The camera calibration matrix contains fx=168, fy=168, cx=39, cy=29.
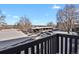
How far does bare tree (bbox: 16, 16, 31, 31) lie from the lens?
6.02 ft

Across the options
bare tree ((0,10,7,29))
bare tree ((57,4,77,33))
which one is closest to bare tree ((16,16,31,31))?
bare tree ((0,10,7,29))

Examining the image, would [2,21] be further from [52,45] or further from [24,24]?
[52,45]

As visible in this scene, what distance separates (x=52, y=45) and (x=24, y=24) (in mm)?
552

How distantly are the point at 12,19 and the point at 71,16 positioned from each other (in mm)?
648

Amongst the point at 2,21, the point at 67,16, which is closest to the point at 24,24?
the point at 2,21

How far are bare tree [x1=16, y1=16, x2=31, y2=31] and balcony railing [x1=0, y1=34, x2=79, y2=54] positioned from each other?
158 millimetres

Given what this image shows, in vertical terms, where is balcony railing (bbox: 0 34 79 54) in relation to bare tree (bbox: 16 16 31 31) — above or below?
below

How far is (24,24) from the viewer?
184cm

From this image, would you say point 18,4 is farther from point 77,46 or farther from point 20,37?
point 77,46

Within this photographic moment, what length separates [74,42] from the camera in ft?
7.06

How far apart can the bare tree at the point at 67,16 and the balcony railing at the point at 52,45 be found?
233 millimetres

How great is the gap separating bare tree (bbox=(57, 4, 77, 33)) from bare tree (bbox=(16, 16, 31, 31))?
345 mm

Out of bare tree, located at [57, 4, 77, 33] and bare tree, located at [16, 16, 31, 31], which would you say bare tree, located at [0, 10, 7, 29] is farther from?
bare tree, located at [57, 4, 77, 33]
